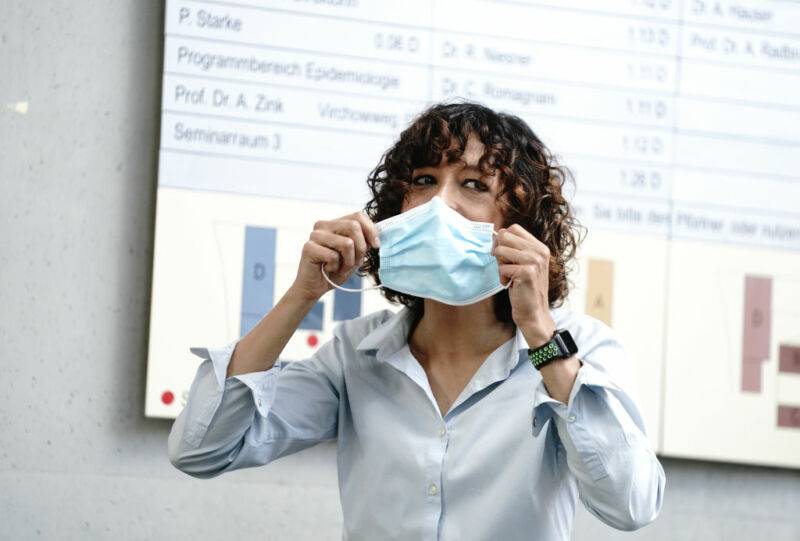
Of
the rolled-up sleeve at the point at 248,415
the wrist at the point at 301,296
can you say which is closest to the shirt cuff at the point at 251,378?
the rolled-up sleeve at the point at 248,415

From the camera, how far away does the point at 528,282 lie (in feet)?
4.25

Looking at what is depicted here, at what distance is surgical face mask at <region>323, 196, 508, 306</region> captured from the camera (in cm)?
141

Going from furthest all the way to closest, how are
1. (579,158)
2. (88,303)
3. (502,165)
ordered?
(579,158)
(88,303)
(502,165)

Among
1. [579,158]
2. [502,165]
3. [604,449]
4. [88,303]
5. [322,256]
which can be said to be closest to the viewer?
[604,449]

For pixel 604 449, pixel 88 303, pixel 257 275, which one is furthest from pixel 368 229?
pixel 88 303

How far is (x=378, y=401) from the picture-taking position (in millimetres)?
1483

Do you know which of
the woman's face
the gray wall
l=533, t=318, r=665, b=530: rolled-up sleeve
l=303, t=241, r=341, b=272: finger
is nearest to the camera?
l=533, t=318, r=665, b=530: rolled-up sleeve

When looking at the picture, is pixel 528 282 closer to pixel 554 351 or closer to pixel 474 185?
pixel 554 351

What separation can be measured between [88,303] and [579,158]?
1.24m

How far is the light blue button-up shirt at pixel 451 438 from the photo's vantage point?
50.1 inches

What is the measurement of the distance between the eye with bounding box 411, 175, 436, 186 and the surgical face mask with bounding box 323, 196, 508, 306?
7 cm

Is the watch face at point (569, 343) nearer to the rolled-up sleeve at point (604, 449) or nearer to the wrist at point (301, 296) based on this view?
the rolled-up sleeve at point (604, 449)

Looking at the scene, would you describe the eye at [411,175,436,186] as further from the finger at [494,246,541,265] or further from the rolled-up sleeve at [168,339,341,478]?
the rolled-up sleeve at [168,339,341,478]

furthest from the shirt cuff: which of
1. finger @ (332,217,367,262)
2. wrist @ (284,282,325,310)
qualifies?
finger @ (332,217,367,262)
